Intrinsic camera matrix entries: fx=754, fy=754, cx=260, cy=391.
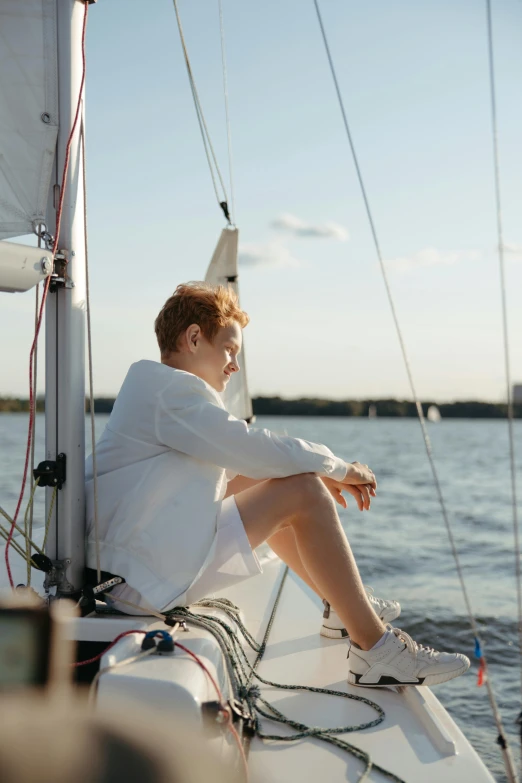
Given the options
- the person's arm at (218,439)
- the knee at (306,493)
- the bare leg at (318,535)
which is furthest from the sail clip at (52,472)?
the knee at (306,493)

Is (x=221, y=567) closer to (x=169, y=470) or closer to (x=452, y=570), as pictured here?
(x=169, y=470)

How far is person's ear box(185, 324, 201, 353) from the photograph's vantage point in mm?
2141

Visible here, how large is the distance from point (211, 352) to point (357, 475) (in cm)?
56

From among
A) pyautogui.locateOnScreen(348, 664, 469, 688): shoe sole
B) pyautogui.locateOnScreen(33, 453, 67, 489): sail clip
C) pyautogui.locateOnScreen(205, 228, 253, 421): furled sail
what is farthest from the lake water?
pyautogui.locateOnScreen(348, 664, 469, 688): shoe sole

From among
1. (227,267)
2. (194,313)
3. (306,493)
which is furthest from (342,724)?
(227,267)

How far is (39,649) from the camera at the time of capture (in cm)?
142

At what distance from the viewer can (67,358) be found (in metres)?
1.93

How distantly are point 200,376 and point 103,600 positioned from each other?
669mm

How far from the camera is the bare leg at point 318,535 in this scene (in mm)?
1944

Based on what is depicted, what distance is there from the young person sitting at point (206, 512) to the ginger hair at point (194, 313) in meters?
0.18

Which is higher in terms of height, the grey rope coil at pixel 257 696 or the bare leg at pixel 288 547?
the bare leg at pixel 288 547

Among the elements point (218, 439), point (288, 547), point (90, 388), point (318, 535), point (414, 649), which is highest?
point (90, 388)

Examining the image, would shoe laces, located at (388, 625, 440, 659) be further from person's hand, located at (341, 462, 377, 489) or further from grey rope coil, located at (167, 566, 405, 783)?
person's hand, located at (341, 462, 377, 489)

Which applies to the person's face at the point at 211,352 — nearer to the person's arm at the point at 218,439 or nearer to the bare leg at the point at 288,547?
the person's arm at the point at 218,439
